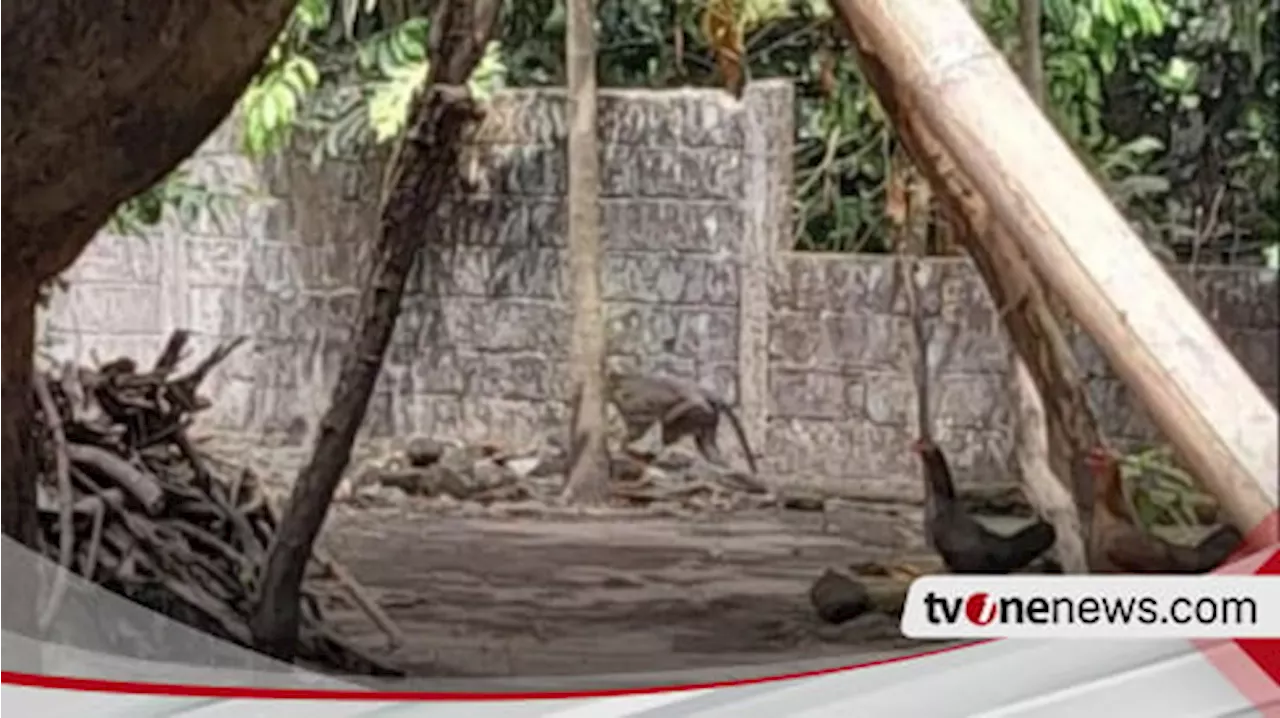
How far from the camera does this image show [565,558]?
745mm

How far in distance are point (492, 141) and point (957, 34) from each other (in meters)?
0.20

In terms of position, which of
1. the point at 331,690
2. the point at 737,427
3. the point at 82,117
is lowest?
the point at 331,690

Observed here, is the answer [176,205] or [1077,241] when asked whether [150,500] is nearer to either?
[176,205]

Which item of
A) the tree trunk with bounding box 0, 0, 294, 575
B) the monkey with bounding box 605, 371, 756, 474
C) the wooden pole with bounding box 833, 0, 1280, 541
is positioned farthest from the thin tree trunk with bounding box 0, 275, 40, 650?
the wooden pole with bounding box 833, 0, 1280, 541

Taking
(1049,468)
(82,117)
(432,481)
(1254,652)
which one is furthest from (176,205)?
(1254,652)

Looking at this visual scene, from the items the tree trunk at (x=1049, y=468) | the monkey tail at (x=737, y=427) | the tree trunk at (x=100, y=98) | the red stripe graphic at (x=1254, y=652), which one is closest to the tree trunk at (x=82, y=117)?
the tree trunk at (x=100, y=98)

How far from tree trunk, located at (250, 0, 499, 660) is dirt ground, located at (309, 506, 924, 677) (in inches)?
0.6

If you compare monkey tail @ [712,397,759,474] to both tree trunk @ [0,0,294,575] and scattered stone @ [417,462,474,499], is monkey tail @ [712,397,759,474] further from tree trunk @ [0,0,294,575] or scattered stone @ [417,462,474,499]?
tree trunk @ [0,0,294,575]

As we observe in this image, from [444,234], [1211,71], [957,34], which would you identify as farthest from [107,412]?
[1211,71]

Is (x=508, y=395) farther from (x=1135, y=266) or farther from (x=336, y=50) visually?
(x=1135, y=266)

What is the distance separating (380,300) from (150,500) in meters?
0.12

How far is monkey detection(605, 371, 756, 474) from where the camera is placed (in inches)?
29.2

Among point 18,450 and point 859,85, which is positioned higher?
point 859,85

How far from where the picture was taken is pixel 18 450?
71 centimetres
